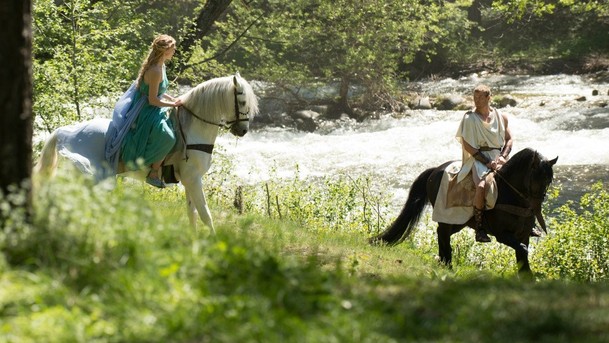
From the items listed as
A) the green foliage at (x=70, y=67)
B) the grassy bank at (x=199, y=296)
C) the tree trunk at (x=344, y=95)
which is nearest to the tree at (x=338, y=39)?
the tree trunk at (x=344, y=95)

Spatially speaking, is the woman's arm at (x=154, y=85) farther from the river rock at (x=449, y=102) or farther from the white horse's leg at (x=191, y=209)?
the river rock at (x=449, y=102)

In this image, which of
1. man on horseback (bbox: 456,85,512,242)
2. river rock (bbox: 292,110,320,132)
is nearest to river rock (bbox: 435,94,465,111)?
river rock (bbox: 292,110,320,132)

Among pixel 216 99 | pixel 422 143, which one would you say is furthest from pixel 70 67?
pixel 422 143

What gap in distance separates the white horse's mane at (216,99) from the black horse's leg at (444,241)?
134 inches

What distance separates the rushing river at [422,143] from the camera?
66.9ft

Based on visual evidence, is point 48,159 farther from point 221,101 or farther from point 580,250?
point 580,250

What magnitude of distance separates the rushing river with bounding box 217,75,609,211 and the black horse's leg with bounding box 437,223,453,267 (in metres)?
6.66

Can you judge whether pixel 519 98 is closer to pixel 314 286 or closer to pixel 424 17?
pixel 424 17

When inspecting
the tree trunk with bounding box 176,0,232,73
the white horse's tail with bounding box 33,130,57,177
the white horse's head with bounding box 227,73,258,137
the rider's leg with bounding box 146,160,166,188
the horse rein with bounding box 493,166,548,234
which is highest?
the tree trunk with bounding box 176,0,232,73

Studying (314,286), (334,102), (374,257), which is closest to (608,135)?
(334,102)

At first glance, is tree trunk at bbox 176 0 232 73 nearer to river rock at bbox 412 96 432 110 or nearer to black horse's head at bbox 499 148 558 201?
black horse's head at bbox 499 148 558 201

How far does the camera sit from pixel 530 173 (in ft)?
32.8

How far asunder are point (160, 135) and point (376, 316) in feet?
16.6

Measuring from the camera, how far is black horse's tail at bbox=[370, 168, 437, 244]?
37.3ft
